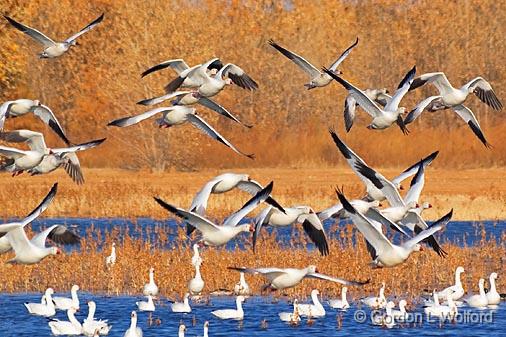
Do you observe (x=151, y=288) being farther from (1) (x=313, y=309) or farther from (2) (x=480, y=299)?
(2) (x=480, y=299)

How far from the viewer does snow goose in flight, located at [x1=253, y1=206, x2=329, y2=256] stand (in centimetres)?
1627

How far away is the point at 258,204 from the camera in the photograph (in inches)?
582

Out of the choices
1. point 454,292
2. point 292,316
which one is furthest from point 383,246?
point 454,292

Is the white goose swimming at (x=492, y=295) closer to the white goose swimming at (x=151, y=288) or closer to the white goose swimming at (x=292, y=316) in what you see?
the white goose swimming at (x=292, y=316)

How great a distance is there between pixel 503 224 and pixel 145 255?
38.7 ft

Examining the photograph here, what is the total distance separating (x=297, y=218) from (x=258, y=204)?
5.98 ft

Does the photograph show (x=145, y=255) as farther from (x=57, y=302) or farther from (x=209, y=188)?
(x=209, y=188)

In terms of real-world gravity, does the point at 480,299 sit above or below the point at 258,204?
below

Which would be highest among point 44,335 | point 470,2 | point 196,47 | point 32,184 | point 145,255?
point 470,2

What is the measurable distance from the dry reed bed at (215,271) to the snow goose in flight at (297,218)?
3506 mm

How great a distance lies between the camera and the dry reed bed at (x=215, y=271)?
20500 millimetres

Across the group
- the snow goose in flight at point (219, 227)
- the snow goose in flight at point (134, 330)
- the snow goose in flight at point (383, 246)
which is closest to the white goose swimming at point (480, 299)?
the snow goose in flight at point (383, 246)

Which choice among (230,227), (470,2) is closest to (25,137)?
(230,227)

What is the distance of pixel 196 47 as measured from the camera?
4300cm
